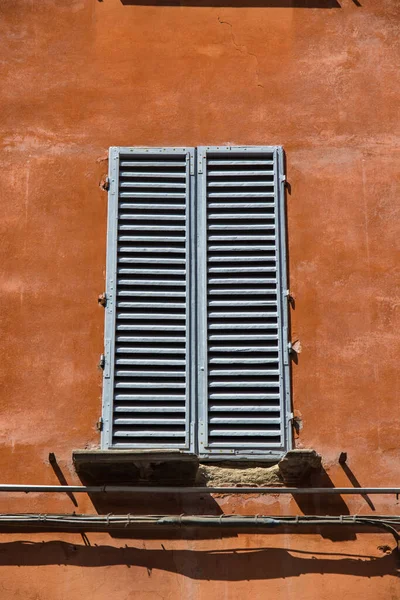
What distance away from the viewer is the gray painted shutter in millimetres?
7941

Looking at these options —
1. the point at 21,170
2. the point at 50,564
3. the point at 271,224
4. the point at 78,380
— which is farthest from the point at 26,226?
the point at 50,564

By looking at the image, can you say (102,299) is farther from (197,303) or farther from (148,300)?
(197,303)

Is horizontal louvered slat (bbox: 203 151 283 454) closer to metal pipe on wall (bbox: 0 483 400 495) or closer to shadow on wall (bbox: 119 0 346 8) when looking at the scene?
metal pipe on wall (bbox: 0 483 400 495)

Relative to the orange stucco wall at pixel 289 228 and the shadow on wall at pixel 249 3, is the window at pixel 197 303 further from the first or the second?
the shadow on wall at pixel 249 3

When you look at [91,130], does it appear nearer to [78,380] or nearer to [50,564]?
[78,380]

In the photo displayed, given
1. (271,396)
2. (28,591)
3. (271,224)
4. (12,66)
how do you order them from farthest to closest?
(12,66) < (271,224) < (271,396) < (28,591)

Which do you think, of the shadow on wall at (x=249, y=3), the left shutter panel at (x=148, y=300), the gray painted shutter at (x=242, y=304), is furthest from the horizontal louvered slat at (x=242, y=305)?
the shadow on wall at (x=249, y=3)

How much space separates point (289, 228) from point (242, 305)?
33.8 inches

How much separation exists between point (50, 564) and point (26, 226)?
2.94 meters

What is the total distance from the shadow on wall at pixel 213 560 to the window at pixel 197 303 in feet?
2.61

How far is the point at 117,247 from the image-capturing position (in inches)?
334

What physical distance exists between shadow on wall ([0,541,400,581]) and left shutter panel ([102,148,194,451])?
859 millimetres

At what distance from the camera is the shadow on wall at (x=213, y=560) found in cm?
753

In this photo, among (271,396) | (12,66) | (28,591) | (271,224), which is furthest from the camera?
(12,66)
